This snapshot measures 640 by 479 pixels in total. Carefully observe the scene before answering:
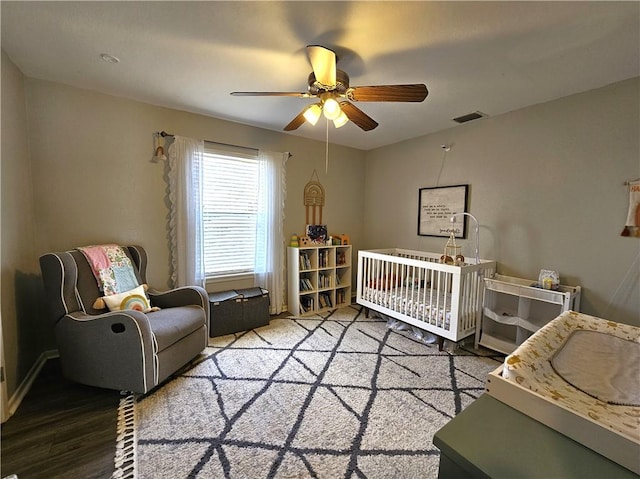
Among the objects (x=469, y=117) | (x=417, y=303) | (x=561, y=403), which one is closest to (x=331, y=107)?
(x=561, y=403)

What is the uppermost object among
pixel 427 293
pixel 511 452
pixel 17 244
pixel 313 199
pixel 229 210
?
pixel 313 199

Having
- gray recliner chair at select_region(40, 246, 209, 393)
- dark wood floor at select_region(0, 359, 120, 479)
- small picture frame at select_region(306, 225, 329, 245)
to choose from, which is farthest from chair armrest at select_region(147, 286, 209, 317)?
small picture frame at select_region(306, 225, 329, 245)

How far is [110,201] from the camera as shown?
256 centimetres

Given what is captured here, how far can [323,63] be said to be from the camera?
1.54 metres

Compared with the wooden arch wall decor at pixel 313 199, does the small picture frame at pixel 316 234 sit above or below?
below

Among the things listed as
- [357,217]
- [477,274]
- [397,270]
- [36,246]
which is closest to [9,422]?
[36,246]

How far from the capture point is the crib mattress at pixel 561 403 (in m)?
0.76

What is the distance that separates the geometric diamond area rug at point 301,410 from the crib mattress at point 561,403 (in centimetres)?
75

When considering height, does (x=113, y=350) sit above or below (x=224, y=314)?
above

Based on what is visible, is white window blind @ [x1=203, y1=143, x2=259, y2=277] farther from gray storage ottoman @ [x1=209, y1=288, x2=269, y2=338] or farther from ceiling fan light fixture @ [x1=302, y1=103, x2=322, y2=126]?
ceiling fan light fixture @ [x1=302, y1=103, x2=322, y2=126]

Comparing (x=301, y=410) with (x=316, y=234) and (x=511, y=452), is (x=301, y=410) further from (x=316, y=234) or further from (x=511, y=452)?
(x=316, y=234)

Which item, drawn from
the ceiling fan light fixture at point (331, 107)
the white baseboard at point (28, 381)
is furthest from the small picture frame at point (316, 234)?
the white baseboard at point (28, 381)

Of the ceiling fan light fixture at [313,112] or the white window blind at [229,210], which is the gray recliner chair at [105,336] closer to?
the white window blind at [229,210]

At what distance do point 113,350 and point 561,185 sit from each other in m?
3.77
